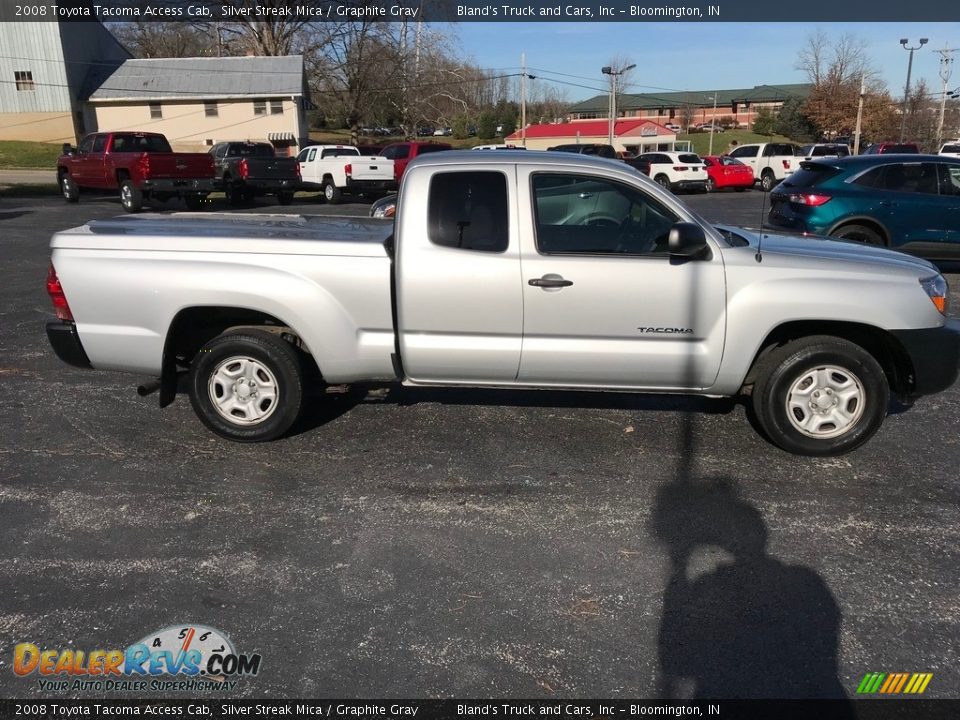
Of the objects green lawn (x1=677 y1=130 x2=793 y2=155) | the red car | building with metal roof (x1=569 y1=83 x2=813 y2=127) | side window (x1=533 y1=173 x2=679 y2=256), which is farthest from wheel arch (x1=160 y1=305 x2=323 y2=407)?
building with metal roof (x1=569 y1=83 x2=813 y2=127)

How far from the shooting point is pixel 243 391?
498 cm

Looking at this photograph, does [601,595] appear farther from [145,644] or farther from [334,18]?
[334,18]

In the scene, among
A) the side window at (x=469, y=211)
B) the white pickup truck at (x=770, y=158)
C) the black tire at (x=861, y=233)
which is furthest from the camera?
the white pickup truck at (x=770, y=158)

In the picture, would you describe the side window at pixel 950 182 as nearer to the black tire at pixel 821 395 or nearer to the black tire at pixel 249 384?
the black tire at pixel 821 395

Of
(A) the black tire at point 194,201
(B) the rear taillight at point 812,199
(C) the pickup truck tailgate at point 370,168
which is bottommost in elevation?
(A) the black tire at point 194,201

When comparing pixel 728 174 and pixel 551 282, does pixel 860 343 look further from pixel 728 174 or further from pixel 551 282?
pixel 728 174

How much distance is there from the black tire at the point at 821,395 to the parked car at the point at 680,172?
26492 millimetres

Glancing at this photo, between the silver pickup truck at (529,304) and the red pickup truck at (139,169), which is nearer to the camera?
the silver pickup truck at (529,304)

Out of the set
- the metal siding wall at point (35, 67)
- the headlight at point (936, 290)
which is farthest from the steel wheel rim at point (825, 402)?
the metal siding wall at point (35, 67)

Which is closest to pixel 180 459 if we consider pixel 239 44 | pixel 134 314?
pixel 134 314

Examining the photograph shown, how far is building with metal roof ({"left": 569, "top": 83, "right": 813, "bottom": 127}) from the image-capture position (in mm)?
102850

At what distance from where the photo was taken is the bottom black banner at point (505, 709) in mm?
2740

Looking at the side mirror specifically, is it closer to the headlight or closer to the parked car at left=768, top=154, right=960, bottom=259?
the headlight

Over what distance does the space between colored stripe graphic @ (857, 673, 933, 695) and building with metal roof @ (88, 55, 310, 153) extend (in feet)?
140
